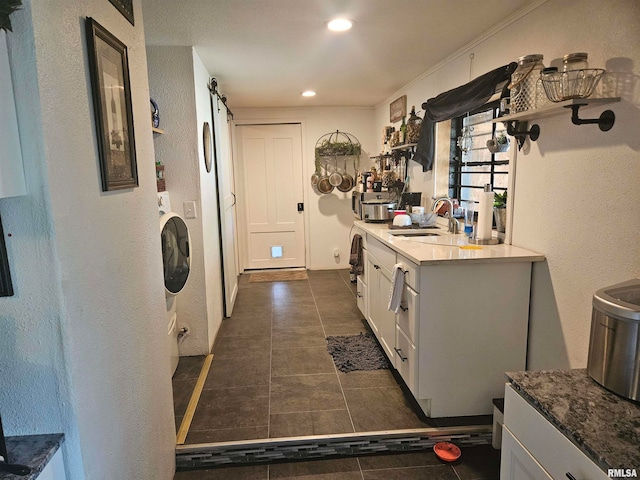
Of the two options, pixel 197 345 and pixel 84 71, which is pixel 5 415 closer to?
pixel 84 71

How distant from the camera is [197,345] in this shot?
3.18 metres

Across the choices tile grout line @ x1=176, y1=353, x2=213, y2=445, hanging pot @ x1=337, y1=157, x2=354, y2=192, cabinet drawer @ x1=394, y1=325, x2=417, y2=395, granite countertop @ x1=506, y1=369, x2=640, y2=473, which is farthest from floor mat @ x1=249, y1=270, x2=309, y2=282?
granite countertop @ x1=506, y1=369, x2=640, y2=473

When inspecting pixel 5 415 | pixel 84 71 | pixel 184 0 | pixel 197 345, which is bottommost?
pixel 197 345

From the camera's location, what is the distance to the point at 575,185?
187cm

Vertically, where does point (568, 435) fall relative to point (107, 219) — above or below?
below

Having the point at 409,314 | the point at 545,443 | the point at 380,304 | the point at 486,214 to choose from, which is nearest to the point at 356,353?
the point at 380,304

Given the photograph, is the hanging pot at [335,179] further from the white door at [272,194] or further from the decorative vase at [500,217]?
the decorative vase at [500,217]

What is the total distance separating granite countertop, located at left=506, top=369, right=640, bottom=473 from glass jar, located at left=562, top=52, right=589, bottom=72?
1.23 m

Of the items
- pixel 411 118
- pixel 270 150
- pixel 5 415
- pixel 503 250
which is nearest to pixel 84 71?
pixel 5 415

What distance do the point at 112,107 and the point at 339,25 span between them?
60.6 inches

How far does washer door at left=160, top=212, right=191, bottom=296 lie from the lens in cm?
257

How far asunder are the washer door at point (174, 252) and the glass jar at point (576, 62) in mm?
2238

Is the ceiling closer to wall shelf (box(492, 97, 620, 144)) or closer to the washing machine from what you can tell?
wall shelf (box(492, 97, 620, 144))

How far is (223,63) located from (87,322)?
264 cm
